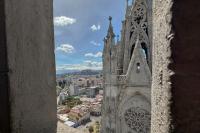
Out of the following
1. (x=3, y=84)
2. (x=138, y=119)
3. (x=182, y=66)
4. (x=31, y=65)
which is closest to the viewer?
(x=182, y=66)

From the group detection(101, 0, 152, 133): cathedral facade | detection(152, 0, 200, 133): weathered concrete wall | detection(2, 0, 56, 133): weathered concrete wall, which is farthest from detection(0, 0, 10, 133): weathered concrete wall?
detection(101, 0, 152, 133): cathedral facade

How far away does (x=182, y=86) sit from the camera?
111 cm

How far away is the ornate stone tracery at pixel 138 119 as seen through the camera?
1427 centimetres

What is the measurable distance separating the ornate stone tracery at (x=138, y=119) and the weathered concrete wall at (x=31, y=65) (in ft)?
41.5

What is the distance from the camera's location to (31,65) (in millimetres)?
1864

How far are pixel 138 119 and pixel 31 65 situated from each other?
1330cm

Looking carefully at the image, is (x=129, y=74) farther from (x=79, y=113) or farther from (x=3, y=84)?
(x=79, y=113)

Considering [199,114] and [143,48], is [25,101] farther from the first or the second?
[143,48]

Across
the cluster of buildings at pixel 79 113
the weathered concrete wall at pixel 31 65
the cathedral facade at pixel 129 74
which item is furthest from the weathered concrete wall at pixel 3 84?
the cluster of buildings at pixel 79 113

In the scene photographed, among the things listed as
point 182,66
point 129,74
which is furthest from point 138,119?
point 182,66

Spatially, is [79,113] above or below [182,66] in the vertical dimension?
below

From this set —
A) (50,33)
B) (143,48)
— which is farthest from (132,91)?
(50,33)

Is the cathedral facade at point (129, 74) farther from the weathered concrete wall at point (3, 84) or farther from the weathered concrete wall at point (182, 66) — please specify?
the weathered concrete wall at point (182, 66)

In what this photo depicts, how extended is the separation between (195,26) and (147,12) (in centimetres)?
1450
